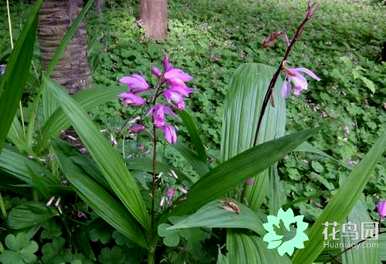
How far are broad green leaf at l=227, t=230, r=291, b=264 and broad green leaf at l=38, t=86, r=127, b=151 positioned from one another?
661 millimetres

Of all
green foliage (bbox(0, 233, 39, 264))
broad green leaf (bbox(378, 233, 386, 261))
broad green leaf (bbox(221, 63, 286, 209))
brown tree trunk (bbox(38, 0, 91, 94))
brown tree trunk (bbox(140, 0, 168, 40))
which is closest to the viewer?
green foliage (bbox(0, 233, 39, 264))

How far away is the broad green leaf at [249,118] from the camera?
119cm

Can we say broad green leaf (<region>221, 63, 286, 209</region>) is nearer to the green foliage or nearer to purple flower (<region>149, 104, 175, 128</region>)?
purple flower (<region>149, 104, 175, 128</region>)

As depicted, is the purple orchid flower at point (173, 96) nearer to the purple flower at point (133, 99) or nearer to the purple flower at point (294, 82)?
the purple flower at point (133, 99)

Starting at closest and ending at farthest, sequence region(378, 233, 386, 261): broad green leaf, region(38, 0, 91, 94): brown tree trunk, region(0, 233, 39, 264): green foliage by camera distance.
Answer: region(0, 233, 39, 264): green foliage < region(378, 233, 386, 261): broad green leaf < region(38, 0, 91, 94): brown tree trunk

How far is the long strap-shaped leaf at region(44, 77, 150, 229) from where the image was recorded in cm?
98

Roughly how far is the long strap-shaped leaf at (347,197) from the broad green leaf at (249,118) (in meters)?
0.21

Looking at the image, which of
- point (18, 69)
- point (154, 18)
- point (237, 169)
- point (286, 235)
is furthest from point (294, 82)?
point (154, 18)

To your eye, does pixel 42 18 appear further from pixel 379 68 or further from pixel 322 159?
pixel 379 68

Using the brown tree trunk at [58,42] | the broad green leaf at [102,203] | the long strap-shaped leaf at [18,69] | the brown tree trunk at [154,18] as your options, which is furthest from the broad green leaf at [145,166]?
the brown tree trunk at [154,18]

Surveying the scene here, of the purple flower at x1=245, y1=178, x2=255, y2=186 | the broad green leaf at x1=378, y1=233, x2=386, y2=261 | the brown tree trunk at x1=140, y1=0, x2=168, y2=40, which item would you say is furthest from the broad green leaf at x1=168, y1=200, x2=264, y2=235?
the brown tree trunk at x1=140, y1=0, x2=168, y2=40

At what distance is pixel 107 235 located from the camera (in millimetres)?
1091

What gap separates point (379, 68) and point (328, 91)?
0.89m

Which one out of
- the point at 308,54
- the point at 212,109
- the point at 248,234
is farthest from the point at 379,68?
the point at 248,234
